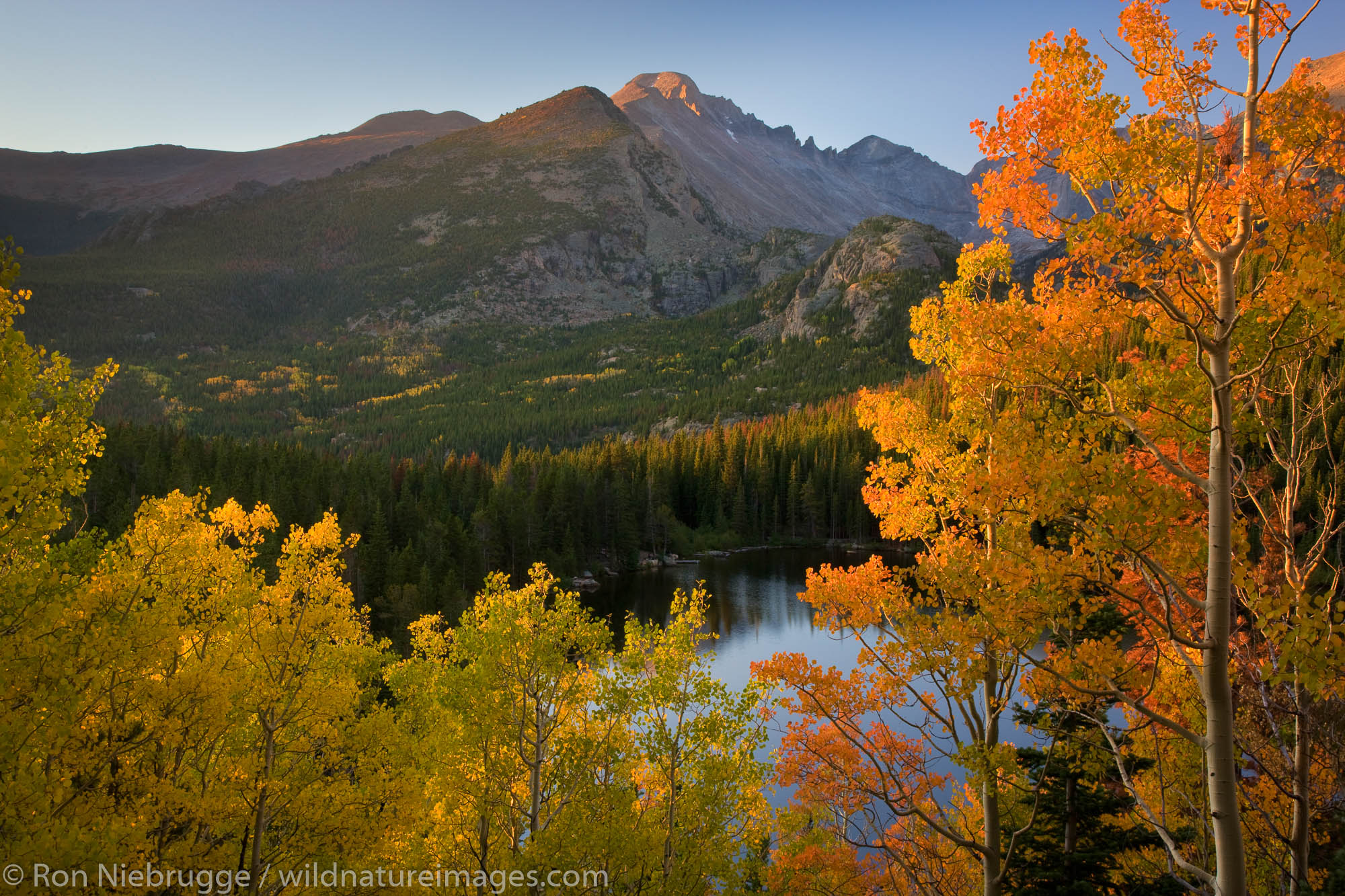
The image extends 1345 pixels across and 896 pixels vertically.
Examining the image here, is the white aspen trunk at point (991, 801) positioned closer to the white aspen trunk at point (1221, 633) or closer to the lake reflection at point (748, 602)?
the white aspen trunk at point (1221, 633)

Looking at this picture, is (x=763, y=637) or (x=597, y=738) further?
(x=763, y=637)

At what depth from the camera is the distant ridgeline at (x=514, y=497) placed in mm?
55344

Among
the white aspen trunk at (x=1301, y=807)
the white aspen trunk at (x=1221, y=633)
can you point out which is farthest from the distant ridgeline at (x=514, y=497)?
the white aspen trunk at (x=1221, y=633)

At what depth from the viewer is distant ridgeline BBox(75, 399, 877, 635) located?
55.3m

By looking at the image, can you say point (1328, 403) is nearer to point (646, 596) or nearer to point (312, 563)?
point (312, 563)

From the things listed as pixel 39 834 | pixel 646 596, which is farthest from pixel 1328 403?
pixel 646 596

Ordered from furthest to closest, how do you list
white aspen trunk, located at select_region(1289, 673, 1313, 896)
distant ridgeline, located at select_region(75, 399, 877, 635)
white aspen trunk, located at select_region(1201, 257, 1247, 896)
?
distant ridgeline, located at select_region(75, 399, 877, 635), white aspen trunk, located at select_region(1289, 673, 1313, 896), white aspen trunk, located at select_region(1201, 257, 1247, 896)

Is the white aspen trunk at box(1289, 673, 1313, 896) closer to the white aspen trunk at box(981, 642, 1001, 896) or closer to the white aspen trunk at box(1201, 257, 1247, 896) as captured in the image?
the white aspen trunk at box(1201, 257, 1247, 896)

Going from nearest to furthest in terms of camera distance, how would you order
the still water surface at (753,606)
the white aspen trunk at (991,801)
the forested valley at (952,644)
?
the forested valley at (952,644), the white aspen trunk at (991,801), the still water surface at (753,606)

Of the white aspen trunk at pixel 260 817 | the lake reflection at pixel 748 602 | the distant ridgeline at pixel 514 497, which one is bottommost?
the lake reflection at pixel 748 602

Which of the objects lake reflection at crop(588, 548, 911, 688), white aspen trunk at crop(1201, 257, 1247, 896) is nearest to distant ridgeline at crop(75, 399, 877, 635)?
lake reflection at crop(588, 548, 911, 688)

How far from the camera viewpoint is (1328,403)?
8.77 m

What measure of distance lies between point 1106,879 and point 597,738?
1093 cm

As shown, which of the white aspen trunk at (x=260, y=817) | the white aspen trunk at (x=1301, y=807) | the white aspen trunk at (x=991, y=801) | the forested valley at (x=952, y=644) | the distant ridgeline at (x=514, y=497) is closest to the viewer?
the forested valley at (x=952, y=644)
